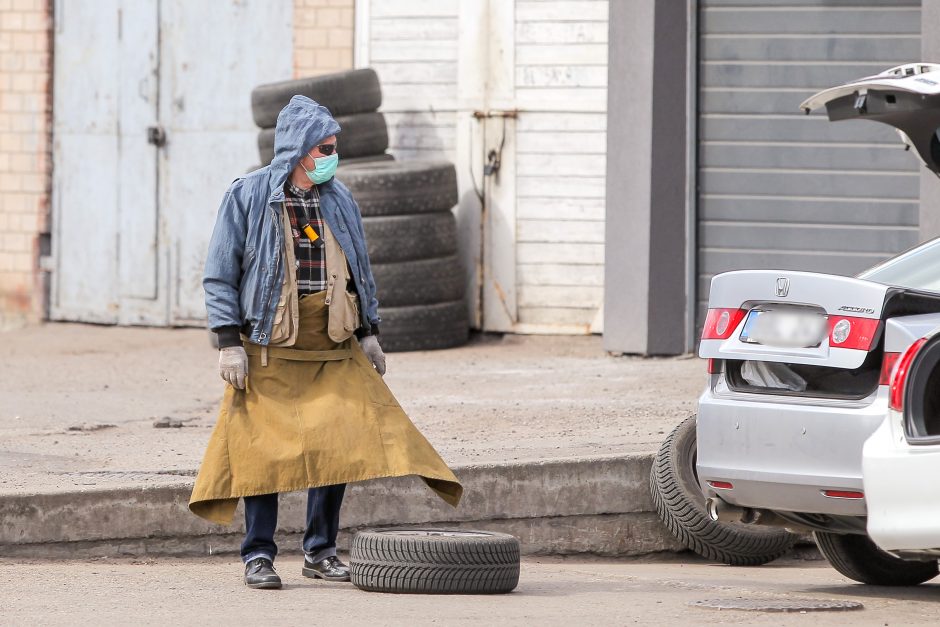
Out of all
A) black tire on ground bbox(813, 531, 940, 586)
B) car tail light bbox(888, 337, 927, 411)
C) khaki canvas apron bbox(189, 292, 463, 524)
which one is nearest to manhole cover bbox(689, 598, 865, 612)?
black tire on ground bbox(813, 531, 940, 586)

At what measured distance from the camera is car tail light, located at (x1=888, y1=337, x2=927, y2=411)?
206 inches

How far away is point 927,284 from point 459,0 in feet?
23.0

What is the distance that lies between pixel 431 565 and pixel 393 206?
6.42 metres

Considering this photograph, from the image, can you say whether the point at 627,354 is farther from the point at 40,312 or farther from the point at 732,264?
the point at 40,312

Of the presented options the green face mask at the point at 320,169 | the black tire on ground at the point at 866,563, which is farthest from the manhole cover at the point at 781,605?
the green face mask at the point at 320,169

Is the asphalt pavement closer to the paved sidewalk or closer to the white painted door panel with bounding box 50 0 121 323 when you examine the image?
the paved sidewalk

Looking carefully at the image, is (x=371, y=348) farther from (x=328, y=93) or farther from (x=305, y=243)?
(x=328, y=93)

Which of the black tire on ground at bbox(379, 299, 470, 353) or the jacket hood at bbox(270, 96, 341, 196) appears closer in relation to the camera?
the jacket hood at bbox(270, 96, 341, 196)

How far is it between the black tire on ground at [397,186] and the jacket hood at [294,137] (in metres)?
5.80

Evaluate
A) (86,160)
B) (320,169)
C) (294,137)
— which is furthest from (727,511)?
(86,160)

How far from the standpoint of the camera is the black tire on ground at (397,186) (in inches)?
471

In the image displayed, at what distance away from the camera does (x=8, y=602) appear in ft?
18.6

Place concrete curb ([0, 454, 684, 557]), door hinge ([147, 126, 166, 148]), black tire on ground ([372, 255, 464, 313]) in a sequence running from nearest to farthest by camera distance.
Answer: concrete curb ([0, 454, 684, 557]), black tire on ground ([372, 255, 464, 313]), door hinge ([147, 126, 166, 148])

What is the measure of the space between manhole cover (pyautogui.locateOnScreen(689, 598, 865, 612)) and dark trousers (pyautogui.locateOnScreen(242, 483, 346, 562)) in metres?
1.38
